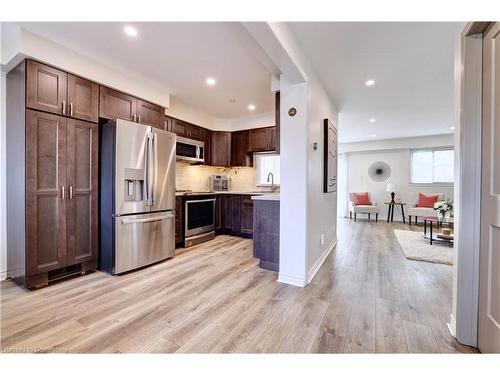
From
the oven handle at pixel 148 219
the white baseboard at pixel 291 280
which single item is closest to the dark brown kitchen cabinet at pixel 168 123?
the oven handle at pixel 148 219

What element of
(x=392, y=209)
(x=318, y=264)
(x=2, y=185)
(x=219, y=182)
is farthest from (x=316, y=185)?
(x=392, y=209)

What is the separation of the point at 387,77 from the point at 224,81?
2.07m

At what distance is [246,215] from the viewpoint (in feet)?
14.1

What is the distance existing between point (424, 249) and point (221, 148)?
4103mm

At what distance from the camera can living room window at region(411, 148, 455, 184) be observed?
6.23 m

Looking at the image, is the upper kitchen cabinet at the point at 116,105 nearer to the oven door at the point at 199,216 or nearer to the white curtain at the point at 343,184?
the oven door at the point at 199,216

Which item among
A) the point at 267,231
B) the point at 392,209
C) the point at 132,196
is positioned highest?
the point at 132,196

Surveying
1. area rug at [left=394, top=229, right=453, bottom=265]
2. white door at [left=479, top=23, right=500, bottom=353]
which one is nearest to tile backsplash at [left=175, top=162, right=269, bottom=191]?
area rug at [left=394, top=229, right=453, bottom=265]

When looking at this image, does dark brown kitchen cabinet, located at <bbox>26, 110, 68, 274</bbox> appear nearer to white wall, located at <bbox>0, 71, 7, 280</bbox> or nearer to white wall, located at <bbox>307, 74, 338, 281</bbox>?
white wall, located at <bbox>0, 71, 7, 280</bbox>

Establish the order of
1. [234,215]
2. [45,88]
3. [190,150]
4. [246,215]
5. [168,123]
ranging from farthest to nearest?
[234,215] < [246,215] < [190,150] < [168,123] < [45,88]

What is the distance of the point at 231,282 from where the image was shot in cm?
241

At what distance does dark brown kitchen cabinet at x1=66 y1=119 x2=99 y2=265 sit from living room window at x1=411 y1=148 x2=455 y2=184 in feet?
25.5

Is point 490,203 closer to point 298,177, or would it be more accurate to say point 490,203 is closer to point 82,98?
point 298,177

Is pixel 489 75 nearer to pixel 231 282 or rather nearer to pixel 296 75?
pixel 296 75
